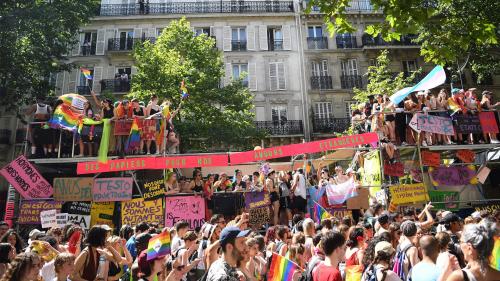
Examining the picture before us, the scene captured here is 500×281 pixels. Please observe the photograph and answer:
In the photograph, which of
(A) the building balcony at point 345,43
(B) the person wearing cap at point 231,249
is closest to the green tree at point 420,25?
(B) the person wearing cap at point 231,249

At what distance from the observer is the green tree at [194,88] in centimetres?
2148

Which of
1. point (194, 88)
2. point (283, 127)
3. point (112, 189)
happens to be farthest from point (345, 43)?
point (112, 189)

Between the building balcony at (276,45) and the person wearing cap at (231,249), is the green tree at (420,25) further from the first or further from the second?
the building balcony at (276,45)

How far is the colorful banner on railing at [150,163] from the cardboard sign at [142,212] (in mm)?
892

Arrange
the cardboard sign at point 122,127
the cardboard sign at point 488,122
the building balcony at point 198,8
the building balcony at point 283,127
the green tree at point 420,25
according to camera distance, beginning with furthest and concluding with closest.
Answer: the building balcony at point 198,8, the building balcony at point 283,127, the cardboard sign at point 488,122, the cardboard sign at point 122,127, the green tree at point 420,25

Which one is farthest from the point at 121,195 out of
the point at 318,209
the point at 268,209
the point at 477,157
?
the point at 477,157

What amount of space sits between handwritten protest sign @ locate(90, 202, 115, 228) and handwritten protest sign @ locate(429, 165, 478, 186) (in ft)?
30.7

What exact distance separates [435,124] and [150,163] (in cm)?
813

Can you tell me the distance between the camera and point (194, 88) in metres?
21.7

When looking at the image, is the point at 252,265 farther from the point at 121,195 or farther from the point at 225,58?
the point at 225,58

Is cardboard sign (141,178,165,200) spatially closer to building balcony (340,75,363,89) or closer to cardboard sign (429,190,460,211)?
cardboard sign (429,190,460,211)

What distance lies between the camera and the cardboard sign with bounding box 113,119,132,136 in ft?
37.6

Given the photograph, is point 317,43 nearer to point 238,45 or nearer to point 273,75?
point 273,75

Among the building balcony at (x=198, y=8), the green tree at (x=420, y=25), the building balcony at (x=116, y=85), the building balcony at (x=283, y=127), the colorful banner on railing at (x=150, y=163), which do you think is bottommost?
the colorful banner on railing at (x=150, y=163)
